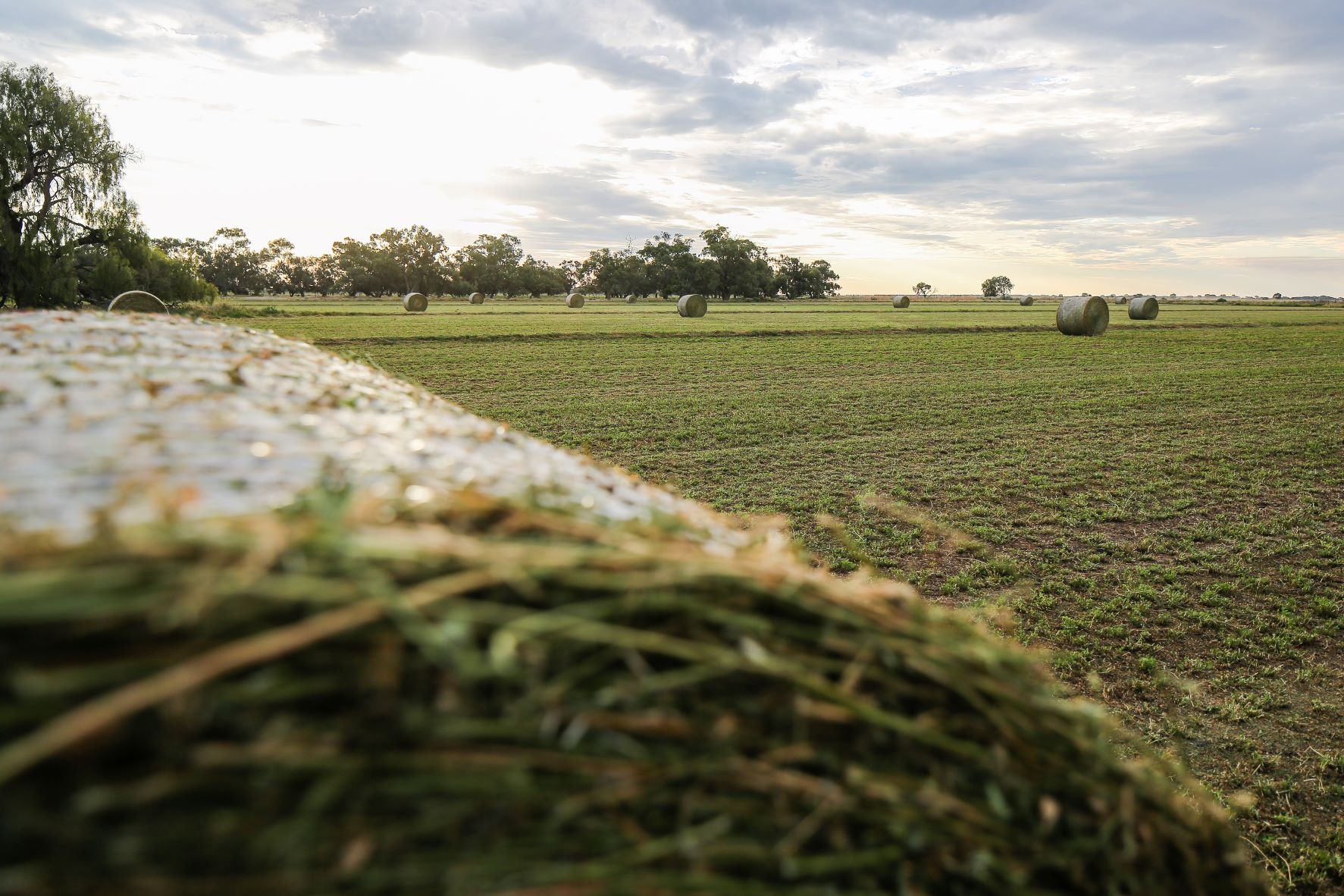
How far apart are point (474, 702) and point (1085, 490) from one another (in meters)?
13.0

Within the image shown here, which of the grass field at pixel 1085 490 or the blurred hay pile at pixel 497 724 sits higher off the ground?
the blurred hay pile at pixel 497 724

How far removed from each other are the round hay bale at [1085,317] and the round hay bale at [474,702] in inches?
1678

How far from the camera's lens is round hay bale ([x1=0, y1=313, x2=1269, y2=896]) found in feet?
4.03

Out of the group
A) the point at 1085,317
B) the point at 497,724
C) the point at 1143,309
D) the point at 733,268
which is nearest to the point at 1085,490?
the point at 497,724

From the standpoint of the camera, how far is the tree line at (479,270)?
455 ft

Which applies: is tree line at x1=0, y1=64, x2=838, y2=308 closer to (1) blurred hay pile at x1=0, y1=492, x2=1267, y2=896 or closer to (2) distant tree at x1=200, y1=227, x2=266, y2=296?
(2) distant tree at x1=200, y1=227, x2=266, y2=296

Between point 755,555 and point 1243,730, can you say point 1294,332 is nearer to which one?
point 1243,730

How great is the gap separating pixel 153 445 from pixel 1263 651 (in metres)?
8.93

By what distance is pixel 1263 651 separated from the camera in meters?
7.32

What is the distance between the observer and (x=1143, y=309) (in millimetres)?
53750

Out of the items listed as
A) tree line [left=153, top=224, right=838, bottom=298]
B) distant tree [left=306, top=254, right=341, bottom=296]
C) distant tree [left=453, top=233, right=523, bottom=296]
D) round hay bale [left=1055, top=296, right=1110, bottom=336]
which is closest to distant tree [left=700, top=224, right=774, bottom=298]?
tree line [left=153, top=224, right=838, bottom=298]

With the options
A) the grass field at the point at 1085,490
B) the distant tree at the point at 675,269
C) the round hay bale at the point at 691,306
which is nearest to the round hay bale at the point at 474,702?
the grass field at the point at 1085,490

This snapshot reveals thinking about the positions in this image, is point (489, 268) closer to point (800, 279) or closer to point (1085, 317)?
point (800, 279)

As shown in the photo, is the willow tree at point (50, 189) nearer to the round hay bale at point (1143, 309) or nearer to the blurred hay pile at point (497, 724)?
the blurred hay pile at point (497, 724)
